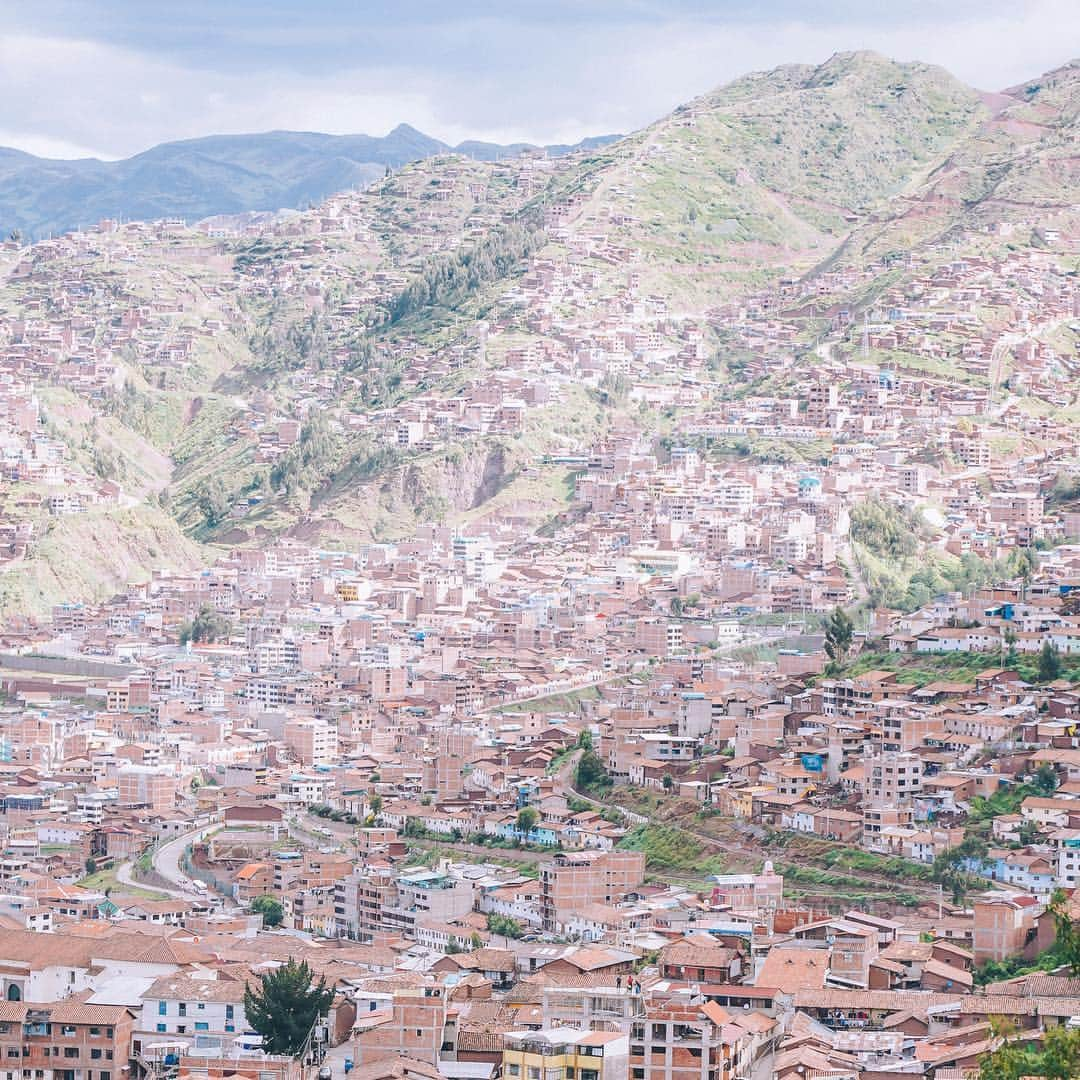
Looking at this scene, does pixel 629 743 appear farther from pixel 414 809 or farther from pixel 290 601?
pixel 290 601

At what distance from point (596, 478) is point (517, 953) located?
45.3 meters

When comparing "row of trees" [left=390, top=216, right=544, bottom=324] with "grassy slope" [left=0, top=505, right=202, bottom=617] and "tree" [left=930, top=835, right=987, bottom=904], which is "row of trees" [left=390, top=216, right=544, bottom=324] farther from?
"tree" [left=930, top=835, right=987, bottom=904]

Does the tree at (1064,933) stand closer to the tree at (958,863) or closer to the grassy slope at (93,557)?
the tree at (958,863)

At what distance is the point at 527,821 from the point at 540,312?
50115 mm

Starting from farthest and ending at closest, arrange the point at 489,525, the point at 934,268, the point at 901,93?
the point at 901,93 → the point at 934,268 → the point at 489,525

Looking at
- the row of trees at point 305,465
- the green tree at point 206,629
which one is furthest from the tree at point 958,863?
the row of trees at point 305,465

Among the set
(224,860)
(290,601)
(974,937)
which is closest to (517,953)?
(974,937)

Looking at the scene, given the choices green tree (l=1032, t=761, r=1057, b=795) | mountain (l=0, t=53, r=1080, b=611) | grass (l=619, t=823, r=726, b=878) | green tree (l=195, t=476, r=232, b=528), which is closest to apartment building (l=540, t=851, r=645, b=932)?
grass (l=619, t=823, r=726, b=878)

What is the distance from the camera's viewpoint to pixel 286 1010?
24.1 metres

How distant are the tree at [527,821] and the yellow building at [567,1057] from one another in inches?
661

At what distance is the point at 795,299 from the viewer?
92312mm

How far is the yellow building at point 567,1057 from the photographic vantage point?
69.4 ft

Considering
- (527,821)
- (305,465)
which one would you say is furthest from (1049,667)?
(305,465)

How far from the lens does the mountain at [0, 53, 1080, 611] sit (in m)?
76.6
